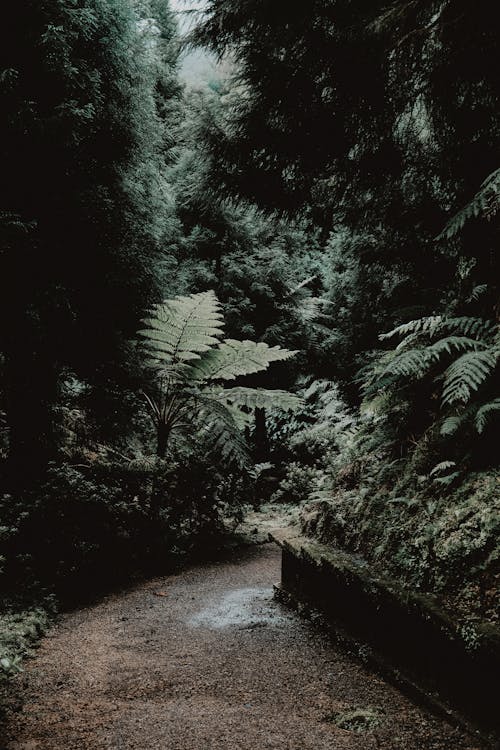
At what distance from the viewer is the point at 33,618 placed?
393 cm

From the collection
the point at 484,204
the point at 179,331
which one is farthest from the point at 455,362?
the point at 179,331

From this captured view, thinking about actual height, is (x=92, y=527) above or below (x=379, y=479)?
below

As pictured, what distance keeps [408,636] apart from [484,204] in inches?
116

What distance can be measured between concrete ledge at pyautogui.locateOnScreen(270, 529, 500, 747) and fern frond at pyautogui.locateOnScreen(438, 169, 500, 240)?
2.68m

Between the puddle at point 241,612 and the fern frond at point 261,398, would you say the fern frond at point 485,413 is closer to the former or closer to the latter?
the puddle at point 241,612

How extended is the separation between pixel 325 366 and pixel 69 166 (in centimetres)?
607

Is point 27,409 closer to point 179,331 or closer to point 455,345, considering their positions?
point 179,331

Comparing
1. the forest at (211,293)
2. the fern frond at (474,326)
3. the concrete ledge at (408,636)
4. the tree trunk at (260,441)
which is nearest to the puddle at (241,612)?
the concrete ledge at (408,636)

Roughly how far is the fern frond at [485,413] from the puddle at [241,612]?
2.30 metres

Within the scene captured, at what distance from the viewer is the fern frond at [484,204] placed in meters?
3.49

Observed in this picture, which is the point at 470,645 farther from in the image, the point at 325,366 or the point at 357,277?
the point at 325,366

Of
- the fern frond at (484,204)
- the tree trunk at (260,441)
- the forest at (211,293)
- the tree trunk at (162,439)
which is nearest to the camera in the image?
the fern frond at (484,204)

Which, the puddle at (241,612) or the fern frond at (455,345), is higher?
the fern frond at (455,345)

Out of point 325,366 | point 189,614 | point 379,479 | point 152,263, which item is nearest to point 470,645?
point 379,479
